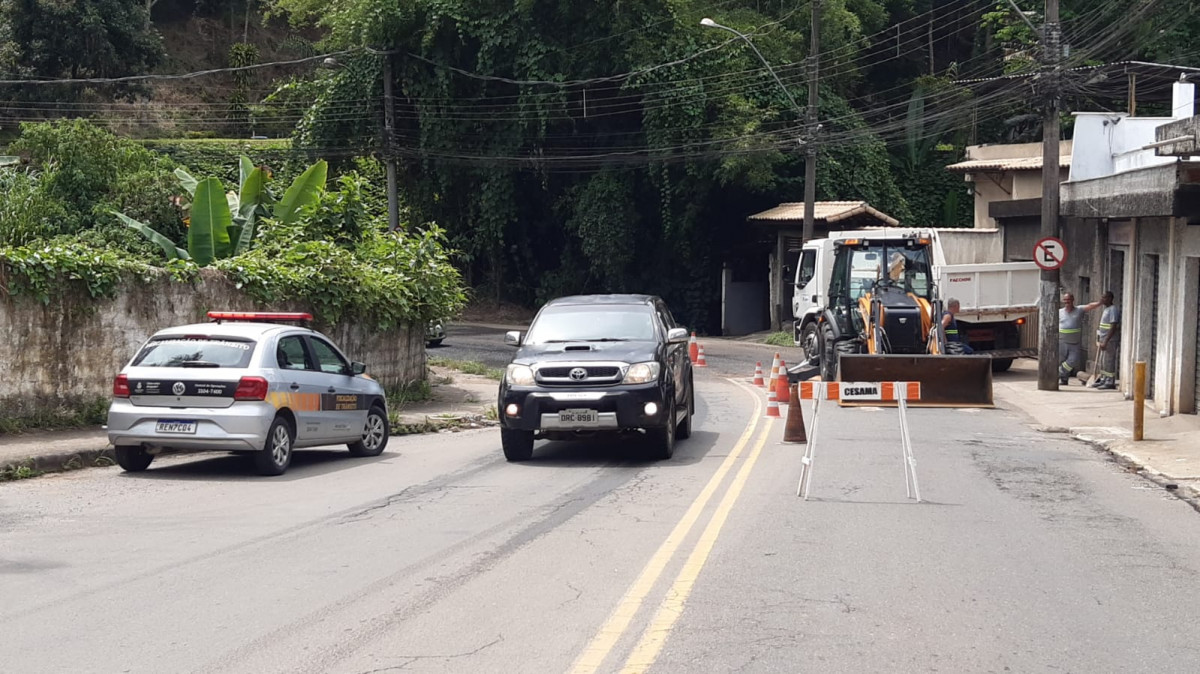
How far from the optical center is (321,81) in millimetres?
46344

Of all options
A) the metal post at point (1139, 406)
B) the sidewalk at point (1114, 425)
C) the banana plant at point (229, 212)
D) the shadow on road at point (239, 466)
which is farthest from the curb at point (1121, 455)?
the banana plant at point (229, 212)

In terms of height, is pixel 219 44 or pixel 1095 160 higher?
pixel 219 44

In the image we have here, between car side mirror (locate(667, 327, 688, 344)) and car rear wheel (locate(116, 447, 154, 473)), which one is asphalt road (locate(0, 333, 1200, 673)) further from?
car side mirror (locate(667, 327, 688, 344))

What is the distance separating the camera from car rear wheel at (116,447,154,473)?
42.8 feet

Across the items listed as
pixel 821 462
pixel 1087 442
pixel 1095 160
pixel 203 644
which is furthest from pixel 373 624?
pixel 1095 160

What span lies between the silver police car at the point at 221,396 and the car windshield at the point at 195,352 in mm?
10

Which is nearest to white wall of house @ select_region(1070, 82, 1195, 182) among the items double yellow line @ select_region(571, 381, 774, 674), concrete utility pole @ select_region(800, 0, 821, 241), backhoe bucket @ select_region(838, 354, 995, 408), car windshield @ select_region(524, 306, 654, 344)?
backhoe bucket @ select_region(838, 354, 995, 408)

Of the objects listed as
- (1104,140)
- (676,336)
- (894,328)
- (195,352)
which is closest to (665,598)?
(195,352)

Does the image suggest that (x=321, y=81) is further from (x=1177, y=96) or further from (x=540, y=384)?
(x=540, y=384)

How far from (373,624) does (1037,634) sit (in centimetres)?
361

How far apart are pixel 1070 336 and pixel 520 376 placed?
49.2 ft

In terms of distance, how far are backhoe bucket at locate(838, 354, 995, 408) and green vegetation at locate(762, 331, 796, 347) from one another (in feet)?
58.8

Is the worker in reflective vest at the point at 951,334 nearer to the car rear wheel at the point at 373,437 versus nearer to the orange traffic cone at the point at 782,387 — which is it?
the orange traffic cone at the point at 782,387

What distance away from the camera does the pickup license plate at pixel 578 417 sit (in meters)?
13.5
